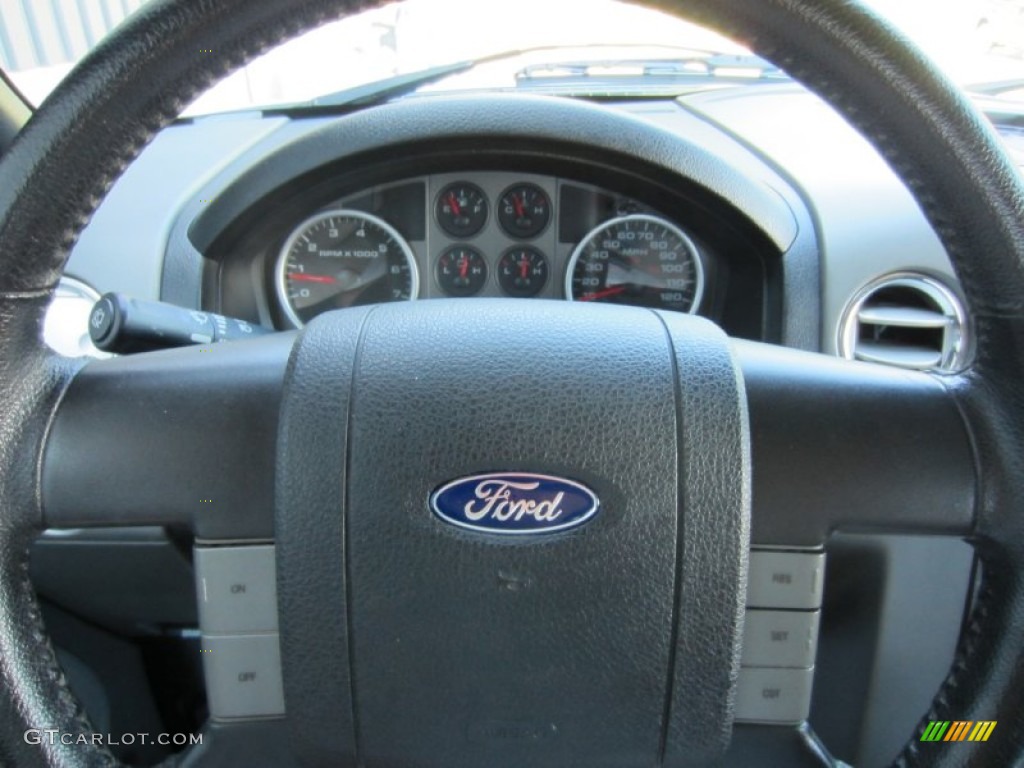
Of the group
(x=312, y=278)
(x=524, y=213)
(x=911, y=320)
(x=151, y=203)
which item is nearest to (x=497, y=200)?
(x=524, y=213)

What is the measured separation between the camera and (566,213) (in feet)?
6.43

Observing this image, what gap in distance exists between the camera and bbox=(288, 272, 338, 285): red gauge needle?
1.95 metres

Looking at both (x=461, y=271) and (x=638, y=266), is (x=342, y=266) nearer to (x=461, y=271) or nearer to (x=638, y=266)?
(x=461, y=271)

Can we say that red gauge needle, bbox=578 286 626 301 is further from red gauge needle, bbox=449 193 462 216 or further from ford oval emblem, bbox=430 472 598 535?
ford oval emblem, bbox=430 472 598 535

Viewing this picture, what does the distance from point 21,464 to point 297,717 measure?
0.32 m

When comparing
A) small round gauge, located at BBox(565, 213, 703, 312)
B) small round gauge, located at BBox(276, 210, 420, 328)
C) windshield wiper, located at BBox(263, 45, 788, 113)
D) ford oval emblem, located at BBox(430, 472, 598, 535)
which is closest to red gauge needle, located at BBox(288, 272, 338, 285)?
Result: small round gauge, located at BBox(276, 210, 420, 328)

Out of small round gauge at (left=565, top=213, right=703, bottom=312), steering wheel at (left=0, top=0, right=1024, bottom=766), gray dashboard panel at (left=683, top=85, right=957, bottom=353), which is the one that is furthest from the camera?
small round gauge at (left=565, top=213, right=703, bottom=312)

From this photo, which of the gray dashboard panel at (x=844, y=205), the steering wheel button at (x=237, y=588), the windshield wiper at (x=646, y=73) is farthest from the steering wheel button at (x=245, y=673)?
the windshield wiper at (x=646, y=73)

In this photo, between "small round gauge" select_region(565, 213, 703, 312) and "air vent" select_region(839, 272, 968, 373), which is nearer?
"air vent" select_region(839, 272, 968, 373)

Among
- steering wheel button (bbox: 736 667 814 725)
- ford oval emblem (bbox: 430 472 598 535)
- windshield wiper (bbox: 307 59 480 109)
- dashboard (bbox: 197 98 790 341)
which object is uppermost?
windshield wiper (bbox: 307 59 480 109)

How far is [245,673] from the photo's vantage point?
89 cm

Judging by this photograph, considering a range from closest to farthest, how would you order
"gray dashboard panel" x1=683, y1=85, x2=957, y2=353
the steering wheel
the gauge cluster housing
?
1. the steering wheel
2. "gray dashboard panel" x1=683, y1=85, x2=957, y2=353
3. the gauge cluster housing

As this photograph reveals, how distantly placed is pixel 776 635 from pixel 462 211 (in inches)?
49.9

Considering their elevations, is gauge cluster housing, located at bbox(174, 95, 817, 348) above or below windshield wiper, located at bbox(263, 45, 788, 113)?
below
